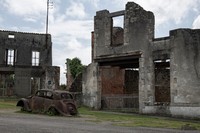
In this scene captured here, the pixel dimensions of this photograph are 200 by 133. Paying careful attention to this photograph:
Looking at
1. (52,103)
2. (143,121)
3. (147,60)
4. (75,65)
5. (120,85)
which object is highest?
(75,65)

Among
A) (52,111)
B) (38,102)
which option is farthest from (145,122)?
(38,102)

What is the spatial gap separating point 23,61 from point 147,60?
926 inches

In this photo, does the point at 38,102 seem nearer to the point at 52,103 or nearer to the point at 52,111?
the point at 52,103

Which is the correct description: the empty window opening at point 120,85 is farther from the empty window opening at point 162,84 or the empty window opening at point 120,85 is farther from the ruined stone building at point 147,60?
the empty window opening at point 162,84

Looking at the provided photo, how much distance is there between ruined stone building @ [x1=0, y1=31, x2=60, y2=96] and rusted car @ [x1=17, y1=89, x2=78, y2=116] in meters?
21.7

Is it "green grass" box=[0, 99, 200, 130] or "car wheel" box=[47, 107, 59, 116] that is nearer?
"green grass" box=[0, 99, 200, 130]

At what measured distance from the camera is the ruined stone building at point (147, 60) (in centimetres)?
2335

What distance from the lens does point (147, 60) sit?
25922 millimetres

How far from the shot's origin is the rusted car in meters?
20.5

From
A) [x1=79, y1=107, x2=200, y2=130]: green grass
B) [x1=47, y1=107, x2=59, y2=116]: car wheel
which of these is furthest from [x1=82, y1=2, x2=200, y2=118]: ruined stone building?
[x1=47, y1=107, x2=59, y2=116]: car wheel

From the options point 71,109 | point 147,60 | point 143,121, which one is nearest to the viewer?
point 143,121

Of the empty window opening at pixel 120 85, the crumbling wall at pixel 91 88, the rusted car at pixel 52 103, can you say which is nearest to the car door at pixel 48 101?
the rusted car at pixel 52 103

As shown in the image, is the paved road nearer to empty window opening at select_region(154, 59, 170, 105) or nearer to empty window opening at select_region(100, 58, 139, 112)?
empty window opening at select_region(100, 58, 139, 112)

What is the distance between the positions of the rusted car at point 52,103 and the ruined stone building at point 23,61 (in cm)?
2174
